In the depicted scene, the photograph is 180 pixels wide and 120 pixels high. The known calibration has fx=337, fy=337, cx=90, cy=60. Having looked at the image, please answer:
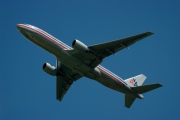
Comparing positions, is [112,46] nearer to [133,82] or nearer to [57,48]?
[57,48]

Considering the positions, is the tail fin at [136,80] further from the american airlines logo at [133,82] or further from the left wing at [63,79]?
the left wing at [63,79]

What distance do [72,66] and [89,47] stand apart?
166 inches

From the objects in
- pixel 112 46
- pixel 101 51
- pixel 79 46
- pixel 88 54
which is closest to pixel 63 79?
pixel 88 54

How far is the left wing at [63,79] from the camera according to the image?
57281 millimetres

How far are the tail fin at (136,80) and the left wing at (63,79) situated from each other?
848 cm

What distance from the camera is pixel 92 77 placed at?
171 ft

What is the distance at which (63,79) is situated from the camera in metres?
59.3

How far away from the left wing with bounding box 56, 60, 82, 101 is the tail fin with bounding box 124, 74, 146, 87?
8.48 meters

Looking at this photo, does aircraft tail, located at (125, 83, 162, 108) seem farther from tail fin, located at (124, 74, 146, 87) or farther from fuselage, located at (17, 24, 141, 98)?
fuselage, located at (17, 24, 141, 98)

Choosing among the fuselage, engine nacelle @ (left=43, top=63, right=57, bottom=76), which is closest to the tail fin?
the fuselage

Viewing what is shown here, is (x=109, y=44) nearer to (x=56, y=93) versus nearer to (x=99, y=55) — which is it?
(x=99, y=55)

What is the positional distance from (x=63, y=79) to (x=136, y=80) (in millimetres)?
12924

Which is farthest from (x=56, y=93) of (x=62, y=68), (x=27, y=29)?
(x=27, y=29)

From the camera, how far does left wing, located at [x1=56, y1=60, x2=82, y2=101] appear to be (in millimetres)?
57281
